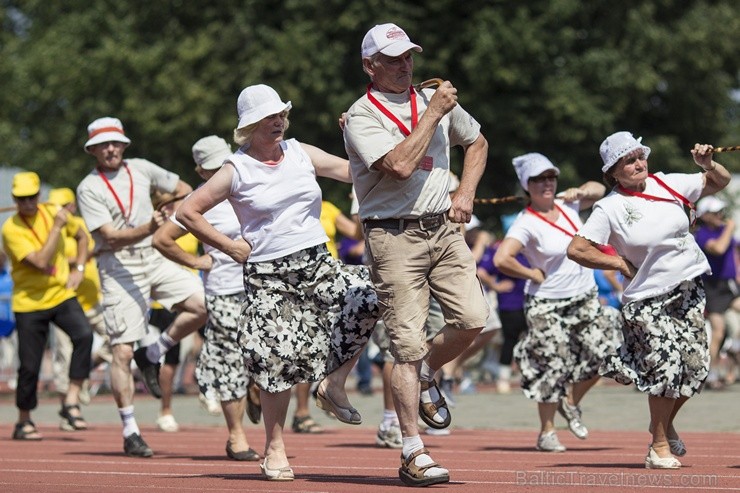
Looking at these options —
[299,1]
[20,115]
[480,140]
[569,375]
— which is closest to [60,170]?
[20,115]

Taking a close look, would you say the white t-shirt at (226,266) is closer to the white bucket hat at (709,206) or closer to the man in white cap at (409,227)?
the man in white cap at (409,227)

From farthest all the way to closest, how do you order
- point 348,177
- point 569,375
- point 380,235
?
point 569,375
point 348,177
point 380,235

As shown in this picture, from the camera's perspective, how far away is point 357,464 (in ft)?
35.4

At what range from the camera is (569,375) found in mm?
12258

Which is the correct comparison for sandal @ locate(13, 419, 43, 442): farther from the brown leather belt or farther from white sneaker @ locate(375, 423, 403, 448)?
the brown leather belt

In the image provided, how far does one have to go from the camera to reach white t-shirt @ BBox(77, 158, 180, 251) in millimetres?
12414

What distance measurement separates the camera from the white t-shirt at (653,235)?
9789 millimetres

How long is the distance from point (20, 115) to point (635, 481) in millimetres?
32064

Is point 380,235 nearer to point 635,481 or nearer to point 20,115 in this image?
point 635,481

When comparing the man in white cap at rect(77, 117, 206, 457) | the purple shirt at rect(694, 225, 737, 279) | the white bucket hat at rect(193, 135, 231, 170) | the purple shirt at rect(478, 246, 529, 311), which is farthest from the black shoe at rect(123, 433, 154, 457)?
the purple shirt at rect(694, 225, 737, 279)

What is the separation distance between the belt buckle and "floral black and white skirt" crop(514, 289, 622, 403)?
3.65 m

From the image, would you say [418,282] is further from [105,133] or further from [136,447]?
[105,133]

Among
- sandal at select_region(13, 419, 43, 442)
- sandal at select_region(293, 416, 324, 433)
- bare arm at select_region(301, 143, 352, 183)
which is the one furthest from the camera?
sandal at select_region(293, 416, 324, 433)

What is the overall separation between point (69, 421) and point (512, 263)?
5.01m
